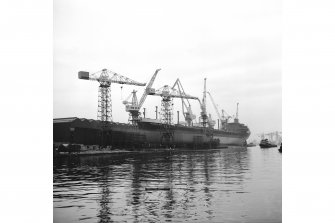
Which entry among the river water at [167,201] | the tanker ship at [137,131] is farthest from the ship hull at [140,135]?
the river water at [167,201]

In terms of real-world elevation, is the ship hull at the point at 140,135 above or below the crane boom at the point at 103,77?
below

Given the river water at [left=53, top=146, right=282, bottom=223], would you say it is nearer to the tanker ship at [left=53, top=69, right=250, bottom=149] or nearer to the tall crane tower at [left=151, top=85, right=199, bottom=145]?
the tanker ship at [left=53, top=69, right=250, bottom=149]

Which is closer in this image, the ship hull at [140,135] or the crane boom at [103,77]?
the crane boom at [103,77]

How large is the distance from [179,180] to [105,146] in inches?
1770

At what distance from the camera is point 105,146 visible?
63.2 metres

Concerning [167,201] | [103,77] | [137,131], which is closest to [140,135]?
[137,131]

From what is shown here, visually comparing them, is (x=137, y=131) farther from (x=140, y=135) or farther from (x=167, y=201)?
(x=167, y=201)

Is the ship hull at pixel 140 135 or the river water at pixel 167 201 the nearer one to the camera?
the river water at pixel 167 201

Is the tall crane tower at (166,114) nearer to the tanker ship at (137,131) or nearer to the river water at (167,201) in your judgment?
the tanker ship at (137,131)

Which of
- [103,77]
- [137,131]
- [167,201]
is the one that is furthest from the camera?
[137,131]

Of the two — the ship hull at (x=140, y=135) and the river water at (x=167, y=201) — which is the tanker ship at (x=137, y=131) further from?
the river water at (x=167, y=201)

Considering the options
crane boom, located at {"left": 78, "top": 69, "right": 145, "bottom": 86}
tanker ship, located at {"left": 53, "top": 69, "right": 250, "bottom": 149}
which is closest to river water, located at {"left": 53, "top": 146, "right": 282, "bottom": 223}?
crane boom, located at {"left": 78, "top": 69, "right": 145, "bottom": 86}

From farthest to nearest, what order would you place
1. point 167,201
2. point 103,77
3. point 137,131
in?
1. point 137,131
2. point 103,77
3. point 167,201
